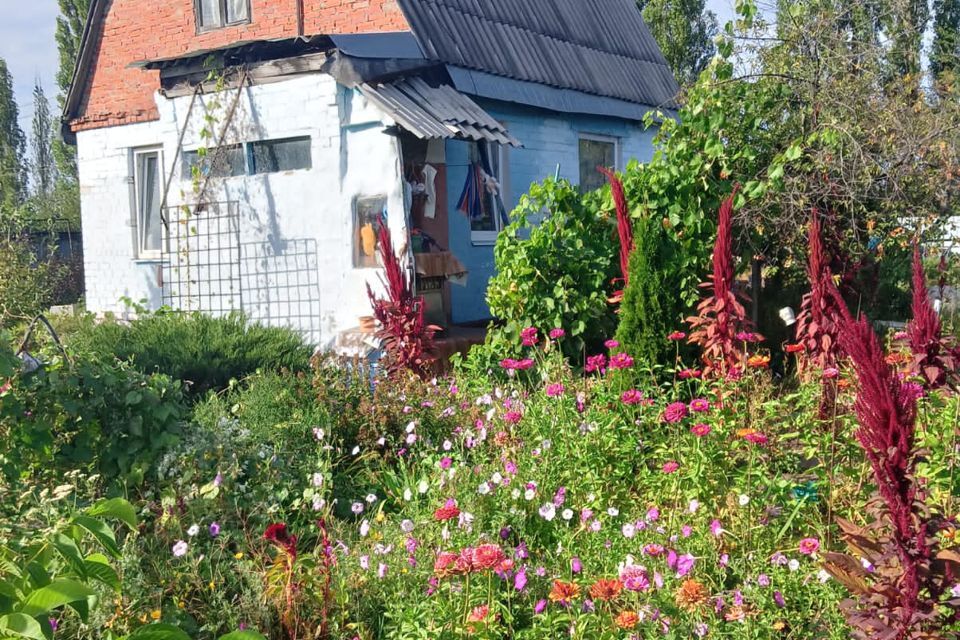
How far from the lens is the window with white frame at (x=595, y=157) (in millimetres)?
12312

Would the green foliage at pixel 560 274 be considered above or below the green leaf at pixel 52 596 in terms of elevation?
above

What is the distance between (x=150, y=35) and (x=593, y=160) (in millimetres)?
6160

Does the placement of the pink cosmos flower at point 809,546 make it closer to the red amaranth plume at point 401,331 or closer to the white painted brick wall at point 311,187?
the red amaranth plume at point 401,331

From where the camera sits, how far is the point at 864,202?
7.46 metres

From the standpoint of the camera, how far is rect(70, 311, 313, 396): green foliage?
706cm

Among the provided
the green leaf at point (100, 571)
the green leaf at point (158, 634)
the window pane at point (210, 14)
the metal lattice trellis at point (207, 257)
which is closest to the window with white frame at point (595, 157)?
the metal lattice trellis at point (207, 257)

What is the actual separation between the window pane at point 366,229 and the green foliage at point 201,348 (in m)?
1.34

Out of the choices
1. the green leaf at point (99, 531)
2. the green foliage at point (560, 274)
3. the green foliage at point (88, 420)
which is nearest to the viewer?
the green leaf at point (99, 531)

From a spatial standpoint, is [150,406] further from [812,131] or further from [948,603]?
[812,131]

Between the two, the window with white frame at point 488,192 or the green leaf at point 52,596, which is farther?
the window with white frame at point 488,192

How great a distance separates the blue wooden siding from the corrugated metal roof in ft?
1.43

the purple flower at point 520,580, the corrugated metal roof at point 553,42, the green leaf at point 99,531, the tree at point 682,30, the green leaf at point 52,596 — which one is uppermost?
the tree at point 682,30

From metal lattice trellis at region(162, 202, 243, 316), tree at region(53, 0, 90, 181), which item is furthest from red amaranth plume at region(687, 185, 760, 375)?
tree at region(53, 0, 90, 181)

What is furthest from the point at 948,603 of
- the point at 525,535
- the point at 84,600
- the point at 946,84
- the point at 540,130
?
the point at 540,130
